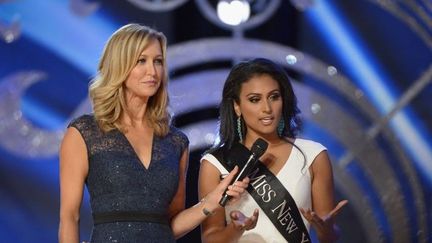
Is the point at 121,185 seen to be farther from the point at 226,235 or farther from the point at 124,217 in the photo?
the point at 226,235

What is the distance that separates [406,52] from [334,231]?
72.0 inches

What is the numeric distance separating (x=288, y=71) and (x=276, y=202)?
1.51 meters

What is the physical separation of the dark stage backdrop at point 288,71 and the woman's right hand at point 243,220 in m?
1.35

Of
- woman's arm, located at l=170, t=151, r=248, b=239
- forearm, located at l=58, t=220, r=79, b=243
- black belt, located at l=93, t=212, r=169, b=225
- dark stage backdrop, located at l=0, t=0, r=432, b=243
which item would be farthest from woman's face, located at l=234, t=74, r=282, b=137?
dark stage backdrop, located at l=0, t=0, r=432, b=243

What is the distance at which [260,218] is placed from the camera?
127 inches

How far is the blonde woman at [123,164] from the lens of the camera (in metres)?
2.83

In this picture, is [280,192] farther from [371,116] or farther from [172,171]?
[371,116]

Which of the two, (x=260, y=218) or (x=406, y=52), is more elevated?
(x=406, y=52)

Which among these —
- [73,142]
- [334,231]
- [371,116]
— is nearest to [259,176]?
[334,231]

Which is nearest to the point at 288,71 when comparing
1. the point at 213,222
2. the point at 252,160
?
the point at 213,222

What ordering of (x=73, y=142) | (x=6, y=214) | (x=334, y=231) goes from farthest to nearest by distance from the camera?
(x=6, y=214), (x=334, y=231), (x=73, y=142)

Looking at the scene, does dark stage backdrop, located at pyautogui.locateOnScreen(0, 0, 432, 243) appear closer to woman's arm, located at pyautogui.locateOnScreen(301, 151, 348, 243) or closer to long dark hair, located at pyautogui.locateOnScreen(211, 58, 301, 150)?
long dark hair, located at pyautogui.locateOnScreen(211, 58, 301, 150)

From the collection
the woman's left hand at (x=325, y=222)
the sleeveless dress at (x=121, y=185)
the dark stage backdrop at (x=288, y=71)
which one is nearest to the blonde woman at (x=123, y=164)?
the sleeveless dress at (x=121, y=185)

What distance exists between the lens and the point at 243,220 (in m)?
3.00
